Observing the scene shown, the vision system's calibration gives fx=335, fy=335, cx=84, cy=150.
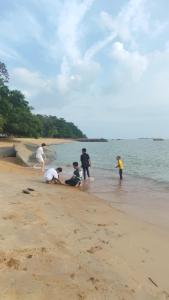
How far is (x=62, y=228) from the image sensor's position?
22.4ft

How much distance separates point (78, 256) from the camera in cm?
528

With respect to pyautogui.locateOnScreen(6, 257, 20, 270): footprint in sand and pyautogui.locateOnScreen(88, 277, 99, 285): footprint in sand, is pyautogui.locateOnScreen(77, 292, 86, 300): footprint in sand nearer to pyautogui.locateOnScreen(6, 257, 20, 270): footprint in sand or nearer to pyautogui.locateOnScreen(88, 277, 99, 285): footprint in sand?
pyautogui.locateOnScreen(88, 277, 99, 285): footprint in sand

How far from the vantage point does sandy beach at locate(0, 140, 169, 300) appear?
4180mm

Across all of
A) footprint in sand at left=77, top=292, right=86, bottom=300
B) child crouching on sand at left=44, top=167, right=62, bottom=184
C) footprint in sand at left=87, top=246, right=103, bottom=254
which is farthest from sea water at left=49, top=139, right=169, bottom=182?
footprint in sand at left=77, top=292, right=86, bottom=300

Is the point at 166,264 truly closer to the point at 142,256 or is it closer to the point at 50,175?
the point at 142,256

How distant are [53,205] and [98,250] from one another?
381cm

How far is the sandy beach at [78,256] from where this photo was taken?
4180 millimetres

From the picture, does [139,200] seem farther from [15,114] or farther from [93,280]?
→ [15,114]

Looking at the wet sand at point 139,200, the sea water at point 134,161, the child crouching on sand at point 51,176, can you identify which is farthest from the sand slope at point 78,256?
the sea water at point 134,161

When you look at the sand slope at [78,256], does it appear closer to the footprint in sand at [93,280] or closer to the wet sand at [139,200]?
the footprint in sand at [93,280]

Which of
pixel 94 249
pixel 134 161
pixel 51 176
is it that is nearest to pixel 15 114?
pixel 134 161

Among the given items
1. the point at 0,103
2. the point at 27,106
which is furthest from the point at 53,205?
the point at 27,106

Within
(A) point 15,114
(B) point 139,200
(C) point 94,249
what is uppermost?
(A) point 15,114

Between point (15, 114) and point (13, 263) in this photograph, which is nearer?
point (13, 263)
